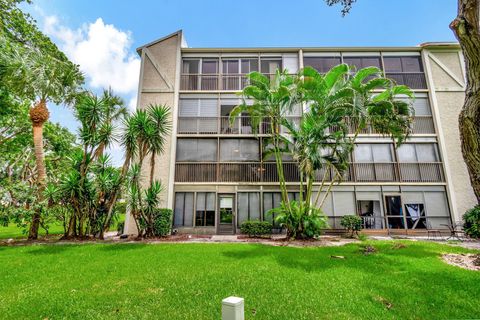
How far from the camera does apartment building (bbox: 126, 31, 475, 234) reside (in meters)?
15.5

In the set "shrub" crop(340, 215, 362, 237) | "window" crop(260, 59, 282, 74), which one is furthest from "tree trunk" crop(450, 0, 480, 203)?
"window" crop(260, 59, 282, 74)

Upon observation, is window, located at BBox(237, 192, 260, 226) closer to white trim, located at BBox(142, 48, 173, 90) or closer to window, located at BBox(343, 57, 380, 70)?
white trim, located at BBox(142, 48, 173, 90)

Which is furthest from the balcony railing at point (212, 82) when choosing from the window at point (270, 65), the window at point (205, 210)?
the window at point (205, 210)

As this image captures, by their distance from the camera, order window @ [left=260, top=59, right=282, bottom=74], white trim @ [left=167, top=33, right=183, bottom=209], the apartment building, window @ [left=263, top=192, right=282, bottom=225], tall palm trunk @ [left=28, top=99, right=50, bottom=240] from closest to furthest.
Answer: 1. tall palm trunk @ [left=28, top=99, right=50, bottom=240]
2. the apartment building
3. white trim @ [left=167, top=33, right=183, bottom=209]
4. window @ [left=263, top=192, right=282, bottom=225]
5. window @ [left=260, top=59, right=282, bottom=74]

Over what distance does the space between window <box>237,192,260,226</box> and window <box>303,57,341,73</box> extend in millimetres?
9908

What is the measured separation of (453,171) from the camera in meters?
15.6

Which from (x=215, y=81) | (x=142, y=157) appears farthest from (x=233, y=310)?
(x=215, y=81)

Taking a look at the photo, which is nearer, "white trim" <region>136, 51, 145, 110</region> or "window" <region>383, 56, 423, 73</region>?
"white trim" <region>136, 51, 145, 110</region>

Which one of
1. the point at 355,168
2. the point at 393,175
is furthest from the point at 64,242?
the point at 393,175

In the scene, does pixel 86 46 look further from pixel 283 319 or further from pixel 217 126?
pixel 283 319

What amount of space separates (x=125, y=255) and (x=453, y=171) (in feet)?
61.0

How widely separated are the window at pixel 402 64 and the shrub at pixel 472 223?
9.93 metres

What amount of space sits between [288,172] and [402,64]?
11342 mm

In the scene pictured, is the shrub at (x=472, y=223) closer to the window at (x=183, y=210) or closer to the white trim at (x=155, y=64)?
the window at (x=183, y=210)
